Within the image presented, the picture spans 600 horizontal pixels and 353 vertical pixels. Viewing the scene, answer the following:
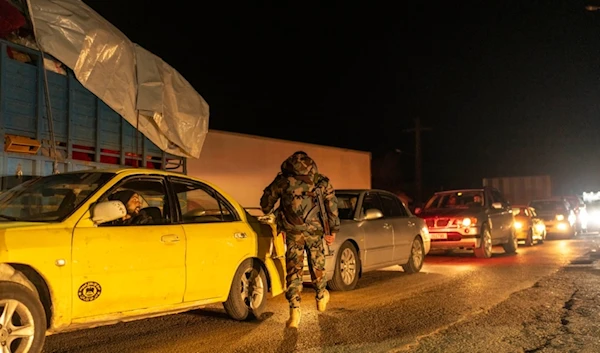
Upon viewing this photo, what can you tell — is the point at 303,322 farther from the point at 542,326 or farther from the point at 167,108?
the point at 167,108

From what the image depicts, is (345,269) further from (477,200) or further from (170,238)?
(477,200)

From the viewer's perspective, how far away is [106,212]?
4.88 meters

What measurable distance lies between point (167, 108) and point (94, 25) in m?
1.59

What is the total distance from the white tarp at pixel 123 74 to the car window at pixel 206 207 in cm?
223

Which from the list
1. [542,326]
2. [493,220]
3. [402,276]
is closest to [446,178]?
[493,220]

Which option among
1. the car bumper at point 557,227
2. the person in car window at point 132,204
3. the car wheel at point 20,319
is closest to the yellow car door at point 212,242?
the person in car window at point 132,204

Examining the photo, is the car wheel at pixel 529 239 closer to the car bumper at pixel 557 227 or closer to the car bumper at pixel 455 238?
the car bumper at pixel 557 227

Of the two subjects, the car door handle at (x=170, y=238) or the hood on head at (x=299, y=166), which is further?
the hood on head at (x=299, y=166)

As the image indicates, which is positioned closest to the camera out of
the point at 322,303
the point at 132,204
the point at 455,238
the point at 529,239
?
the point at 132,204

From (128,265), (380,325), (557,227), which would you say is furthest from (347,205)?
(557,227)

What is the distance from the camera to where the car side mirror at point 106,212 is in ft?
16.0

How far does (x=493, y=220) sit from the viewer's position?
14172 millimetres

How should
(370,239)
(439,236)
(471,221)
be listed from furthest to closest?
(439,236) → (471,221) → (370,239)

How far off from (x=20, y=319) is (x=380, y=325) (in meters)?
3.43
